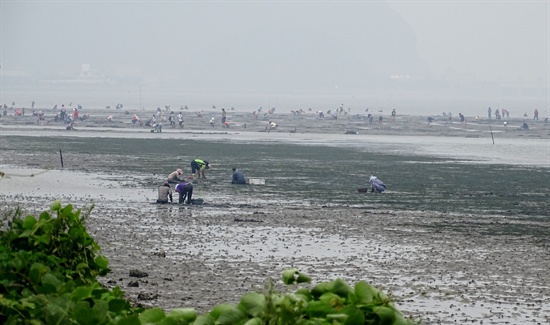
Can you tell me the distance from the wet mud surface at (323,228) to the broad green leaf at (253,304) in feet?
5.53

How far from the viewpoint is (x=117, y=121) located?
107 m

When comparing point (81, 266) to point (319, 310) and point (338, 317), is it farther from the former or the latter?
point (338, 317)

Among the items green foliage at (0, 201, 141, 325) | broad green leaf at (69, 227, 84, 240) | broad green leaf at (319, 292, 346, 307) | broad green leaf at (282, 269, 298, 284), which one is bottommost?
green foliage at (0, 201, 141, 325)

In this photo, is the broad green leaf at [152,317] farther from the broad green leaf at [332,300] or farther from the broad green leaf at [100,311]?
the broad green leaf at [332,300]

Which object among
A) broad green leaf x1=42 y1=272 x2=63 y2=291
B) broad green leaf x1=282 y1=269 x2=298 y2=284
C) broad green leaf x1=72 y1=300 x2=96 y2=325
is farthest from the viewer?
broad green leaf x1=42 y1=272 x2=63 y2=291

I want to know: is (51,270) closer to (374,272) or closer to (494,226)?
(374,272)

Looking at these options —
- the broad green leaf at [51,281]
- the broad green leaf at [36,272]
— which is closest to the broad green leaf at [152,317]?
the broad green leaf at [51,281]

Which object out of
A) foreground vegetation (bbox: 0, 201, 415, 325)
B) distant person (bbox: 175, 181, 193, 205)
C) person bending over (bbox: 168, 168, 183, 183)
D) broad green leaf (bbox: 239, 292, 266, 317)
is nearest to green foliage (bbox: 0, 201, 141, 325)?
foreground vegetation (bbox: 0, 201, 415, 325)

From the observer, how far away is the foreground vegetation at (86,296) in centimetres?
494

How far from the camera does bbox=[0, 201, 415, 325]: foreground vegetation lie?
4.94m

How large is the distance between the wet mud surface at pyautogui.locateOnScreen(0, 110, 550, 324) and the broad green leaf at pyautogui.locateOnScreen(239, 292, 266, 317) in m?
1.68

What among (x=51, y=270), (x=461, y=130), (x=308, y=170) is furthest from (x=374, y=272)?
(x=461, y=130)

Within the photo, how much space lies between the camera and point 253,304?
16.3ft

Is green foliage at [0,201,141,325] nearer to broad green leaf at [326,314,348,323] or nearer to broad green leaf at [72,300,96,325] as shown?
broad green leaf at [72,300,96,325]
